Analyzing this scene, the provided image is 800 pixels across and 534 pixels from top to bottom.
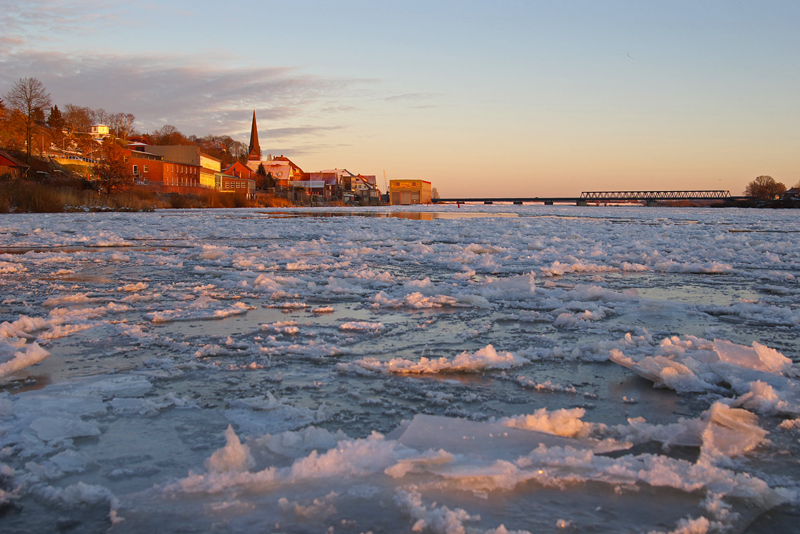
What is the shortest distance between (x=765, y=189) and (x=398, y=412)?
113 metres

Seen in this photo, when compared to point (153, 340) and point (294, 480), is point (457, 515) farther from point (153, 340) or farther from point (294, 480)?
point (153, 340)

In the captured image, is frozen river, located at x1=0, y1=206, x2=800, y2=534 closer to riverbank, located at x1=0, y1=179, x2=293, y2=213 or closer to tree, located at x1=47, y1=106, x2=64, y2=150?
riverbank, located at x1=0, y1=179, x2=293, y2=213

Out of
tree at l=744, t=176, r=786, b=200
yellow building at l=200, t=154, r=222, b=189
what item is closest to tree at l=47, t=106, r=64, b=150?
yellow building at l=200, t=154, r=222, b=189

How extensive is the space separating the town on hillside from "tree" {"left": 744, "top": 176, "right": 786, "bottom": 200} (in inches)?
2285

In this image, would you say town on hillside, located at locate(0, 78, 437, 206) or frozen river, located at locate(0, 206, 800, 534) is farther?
town on hillside, located at locate(0, 78, 437, 206)

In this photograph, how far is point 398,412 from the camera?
2.42 meters

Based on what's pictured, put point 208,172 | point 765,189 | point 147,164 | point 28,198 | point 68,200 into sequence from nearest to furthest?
point 28,198 < point 68,200 < point 147,164 < point 208,172 < point 765,189

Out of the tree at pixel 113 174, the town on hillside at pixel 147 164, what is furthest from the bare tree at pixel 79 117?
the tree at pixel 113 174

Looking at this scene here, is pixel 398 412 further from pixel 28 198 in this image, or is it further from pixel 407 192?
pixel 407 192

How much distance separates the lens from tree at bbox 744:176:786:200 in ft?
309

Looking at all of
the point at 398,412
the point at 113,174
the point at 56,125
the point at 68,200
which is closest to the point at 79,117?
the point at 56,125

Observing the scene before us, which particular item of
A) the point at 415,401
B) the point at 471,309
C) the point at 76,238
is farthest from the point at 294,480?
the point at 76,238

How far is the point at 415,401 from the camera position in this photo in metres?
2.56

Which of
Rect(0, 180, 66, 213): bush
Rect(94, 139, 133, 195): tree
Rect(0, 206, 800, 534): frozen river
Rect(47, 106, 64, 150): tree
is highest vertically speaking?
Rect(47, 106, 64, 150): tree
